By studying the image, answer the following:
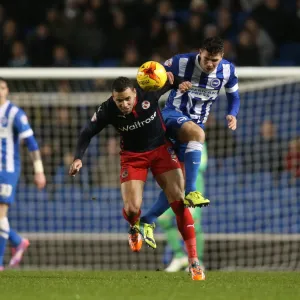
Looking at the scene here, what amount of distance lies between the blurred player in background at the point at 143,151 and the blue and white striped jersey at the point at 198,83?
414 millimetres

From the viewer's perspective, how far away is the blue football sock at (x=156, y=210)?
403 inches

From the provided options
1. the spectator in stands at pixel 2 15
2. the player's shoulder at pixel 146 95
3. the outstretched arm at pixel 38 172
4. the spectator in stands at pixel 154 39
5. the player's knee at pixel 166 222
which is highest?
the spectator in stands at pixel 2 15

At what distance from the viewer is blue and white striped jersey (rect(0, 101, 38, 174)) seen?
11.5m

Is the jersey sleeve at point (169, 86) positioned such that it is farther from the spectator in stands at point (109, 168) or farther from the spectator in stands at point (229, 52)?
the spectator in stands at point (229, 52)

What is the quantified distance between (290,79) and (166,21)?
12.3ft

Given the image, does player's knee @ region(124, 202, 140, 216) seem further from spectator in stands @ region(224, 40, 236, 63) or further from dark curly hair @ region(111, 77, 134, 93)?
spectator in stands @ region(224, 40, 236, 63)

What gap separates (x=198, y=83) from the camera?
33.1ft

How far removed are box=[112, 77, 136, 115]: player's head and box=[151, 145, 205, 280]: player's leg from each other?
2.13 ft

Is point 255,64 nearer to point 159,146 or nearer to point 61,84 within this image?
point 61,84

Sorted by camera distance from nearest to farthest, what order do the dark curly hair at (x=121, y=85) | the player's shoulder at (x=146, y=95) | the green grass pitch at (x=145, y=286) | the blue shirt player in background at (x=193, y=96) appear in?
the green grass pitch at (x=145, y=286)
the dark curly hair at (x=121, y=85)
the player's shoulder at (x=146, y=95)
the blue shirt player in background at (x=193, y=96)

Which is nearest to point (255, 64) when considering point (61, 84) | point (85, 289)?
point (61, 84)

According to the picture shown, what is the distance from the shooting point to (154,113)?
962cm

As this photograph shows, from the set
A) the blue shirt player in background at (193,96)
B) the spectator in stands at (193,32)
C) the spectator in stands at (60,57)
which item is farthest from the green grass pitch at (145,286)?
the spectator in stands at (193,32)

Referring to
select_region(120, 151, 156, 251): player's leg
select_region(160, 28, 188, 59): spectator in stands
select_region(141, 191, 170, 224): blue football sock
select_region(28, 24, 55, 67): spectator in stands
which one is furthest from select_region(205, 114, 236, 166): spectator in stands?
select_region(120, 151, 156, 251): player's leg
